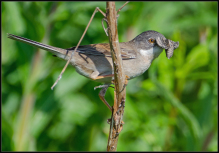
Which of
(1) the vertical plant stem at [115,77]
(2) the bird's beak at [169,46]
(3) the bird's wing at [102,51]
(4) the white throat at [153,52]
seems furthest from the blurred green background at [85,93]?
(1) the vertical plant stem at [115,77]

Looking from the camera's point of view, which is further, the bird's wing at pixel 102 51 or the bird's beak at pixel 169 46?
the bird's wing at pixel 102 51

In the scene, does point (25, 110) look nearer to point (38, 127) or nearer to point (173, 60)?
point (38, 127)

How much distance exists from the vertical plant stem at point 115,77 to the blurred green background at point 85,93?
3.86ft

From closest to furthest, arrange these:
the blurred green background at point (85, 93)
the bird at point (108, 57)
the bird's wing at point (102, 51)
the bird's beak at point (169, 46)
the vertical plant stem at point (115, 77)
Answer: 1. the vertical plant stem at point (115, 77)
2. the bird's beak at point (169, 46)
3. the bird at point (108, 57)
4. the bird's wing at point (102, 51)
5. the blurred green background at point (85, 93)

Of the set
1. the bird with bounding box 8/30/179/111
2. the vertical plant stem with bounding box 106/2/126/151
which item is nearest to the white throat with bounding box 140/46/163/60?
the bird with bounding box 8/30/179/111

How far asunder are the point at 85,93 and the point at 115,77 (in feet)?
9.65

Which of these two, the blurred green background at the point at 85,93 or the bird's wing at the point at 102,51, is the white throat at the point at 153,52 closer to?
the bird's wing at the point at 102,51

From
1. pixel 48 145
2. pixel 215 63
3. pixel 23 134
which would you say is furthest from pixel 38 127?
pixel 215 63

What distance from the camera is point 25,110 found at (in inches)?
156

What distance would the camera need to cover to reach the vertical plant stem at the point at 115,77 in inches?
80.0

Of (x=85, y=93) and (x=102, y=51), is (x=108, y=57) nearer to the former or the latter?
(x=102, y=51)

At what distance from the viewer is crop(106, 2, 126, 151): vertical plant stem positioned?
203 cm

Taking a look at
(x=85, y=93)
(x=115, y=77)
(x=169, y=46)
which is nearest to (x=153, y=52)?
(x=169, y=46)

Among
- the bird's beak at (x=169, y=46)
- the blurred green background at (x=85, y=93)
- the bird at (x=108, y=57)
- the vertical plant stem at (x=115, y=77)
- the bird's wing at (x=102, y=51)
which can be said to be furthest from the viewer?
the blurred green background at (x=85, y=93)
